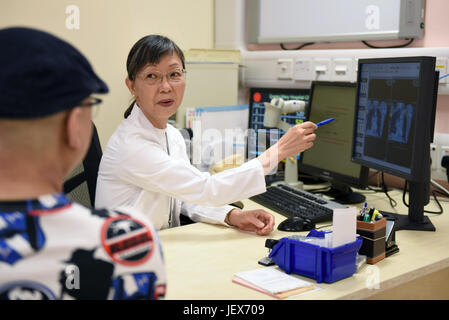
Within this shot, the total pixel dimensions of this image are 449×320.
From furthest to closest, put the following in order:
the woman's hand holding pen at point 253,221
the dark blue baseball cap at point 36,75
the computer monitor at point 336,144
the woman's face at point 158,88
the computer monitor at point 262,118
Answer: the computer monitor at point 262,118 → the computer monitor at point 336,144 → the woman's face at point 158,88 → the woman's hand holding pen at point 253,221 → the dark blue baseball cap at point 36,75

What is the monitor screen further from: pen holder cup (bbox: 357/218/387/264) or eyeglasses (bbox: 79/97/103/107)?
eyeglasses (bbox: 79/97/103/107)

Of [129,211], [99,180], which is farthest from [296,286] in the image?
[99,180]

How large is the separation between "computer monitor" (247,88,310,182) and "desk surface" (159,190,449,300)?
0.79 meters

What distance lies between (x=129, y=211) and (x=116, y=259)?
86 mm

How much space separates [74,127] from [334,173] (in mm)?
1553

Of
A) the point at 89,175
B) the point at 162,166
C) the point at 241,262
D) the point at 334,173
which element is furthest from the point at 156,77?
the point at 334,173

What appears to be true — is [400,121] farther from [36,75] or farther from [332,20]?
[36,75]

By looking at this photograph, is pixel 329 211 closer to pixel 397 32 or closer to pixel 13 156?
pixel 397 32

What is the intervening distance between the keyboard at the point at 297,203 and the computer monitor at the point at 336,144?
7.2 inches

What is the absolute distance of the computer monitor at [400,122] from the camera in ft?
4.98

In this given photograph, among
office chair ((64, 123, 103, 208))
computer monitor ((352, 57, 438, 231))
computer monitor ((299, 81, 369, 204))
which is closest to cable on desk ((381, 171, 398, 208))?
computer monitor ((299, 81, 369, 204))

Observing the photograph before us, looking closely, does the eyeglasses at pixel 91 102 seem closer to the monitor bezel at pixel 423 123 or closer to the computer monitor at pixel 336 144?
the monitor bezel at pixel 423 123

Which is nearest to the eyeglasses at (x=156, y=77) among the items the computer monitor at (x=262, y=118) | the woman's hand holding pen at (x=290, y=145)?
the woman's hand holding pen at (x=290, y=145)
